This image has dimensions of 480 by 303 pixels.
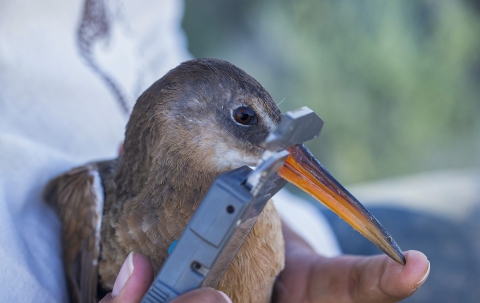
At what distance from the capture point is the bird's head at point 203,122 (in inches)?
57.5

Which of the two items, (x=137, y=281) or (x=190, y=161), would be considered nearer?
(x=137, y=281)

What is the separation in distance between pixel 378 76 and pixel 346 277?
158 inches

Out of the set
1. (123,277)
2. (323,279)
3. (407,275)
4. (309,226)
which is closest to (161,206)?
(123,277)

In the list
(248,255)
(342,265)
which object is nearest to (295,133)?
(248,255)

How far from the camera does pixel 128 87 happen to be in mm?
2490

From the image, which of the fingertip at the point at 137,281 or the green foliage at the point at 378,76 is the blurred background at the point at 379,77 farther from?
the fingertip at the point at 137,281

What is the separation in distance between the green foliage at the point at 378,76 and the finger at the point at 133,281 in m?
4.02

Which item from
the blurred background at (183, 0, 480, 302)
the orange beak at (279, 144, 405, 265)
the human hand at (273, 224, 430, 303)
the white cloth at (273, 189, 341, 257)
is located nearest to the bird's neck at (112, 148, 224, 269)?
the orange beak at (279, 144, 405, 265)

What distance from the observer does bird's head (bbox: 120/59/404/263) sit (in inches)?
57.5

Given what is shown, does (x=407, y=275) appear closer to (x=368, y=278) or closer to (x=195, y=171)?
(x=368, y=278)

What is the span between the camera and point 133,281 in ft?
4.01

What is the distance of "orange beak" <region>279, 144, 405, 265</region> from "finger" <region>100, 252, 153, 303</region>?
46 cm

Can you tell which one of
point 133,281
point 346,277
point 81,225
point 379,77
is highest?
point 379,77

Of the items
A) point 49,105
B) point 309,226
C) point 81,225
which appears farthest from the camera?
point 309,226
